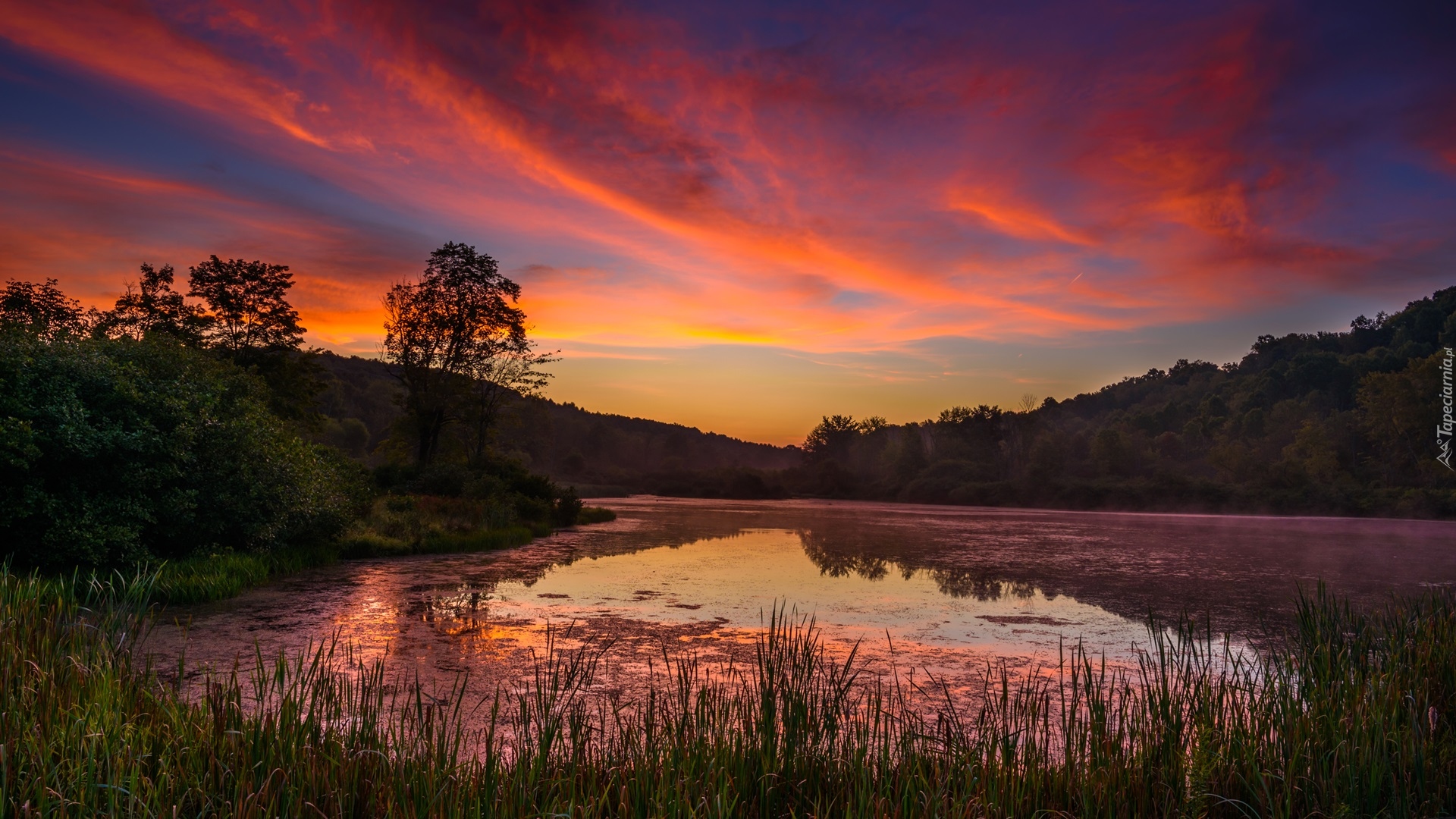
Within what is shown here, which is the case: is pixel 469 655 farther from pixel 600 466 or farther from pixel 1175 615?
pixel 600 466

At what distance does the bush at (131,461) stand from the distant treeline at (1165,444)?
21.6 meters

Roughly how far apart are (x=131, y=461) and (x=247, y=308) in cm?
2173

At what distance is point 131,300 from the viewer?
28.5 meters

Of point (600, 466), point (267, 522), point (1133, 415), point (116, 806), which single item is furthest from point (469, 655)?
point (600, 466)

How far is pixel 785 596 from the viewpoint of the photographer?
37.3 feet

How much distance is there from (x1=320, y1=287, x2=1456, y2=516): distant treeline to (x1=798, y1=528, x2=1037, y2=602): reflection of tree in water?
65.8 feet

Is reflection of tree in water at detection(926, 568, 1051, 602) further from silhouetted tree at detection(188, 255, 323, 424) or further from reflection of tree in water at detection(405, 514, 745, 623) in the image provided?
silhouetted tree at detection(188, 255, 323, 424)

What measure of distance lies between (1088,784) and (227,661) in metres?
7.22

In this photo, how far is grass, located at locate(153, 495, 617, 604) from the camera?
10.2 metres

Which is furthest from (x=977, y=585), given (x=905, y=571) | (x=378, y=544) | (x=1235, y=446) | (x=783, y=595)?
(x=1235, y=446)

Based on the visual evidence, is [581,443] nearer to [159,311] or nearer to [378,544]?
[159,311]

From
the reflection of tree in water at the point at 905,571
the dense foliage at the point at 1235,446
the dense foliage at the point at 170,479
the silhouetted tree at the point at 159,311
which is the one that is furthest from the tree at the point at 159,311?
the dense foliage at the point at 1235,446

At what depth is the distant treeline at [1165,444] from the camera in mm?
46031

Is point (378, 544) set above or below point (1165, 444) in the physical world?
below
